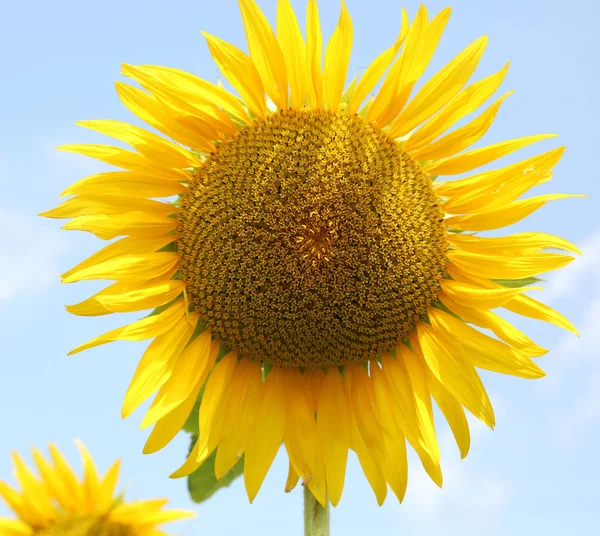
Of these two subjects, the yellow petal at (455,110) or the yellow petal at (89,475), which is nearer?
the yellow petal at (455,110)

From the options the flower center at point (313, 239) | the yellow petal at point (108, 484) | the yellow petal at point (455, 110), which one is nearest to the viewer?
the flower center at point (313, 239)

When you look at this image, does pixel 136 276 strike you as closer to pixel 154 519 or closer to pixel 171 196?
pixel 171 196

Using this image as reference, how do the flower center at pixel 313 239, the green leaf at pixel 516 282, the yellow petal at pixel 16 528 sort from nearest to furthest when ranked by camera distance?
the flower center at pixel 313 239 < the green leaf at pixel 516 282 < the yellow petal at pixel 16 528

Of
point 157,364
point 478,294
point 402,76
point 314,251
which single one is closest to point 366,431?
point 478,294

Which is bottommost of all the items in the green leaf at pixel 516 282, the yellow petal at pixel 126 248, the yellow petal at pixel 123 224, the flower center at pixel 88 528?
the flower center at pixel 88 528

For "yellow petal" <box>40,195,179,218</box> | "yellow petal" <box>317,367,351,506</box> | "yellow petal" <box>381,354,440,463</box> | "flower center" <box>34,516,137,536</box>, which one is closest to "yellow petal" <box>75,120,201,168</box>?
"yellow petal" <box>40,195,179,218</box>

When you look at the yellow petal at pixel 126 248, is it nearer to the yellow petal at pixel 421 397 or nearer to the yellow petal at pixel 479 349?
the yellow petal at pixel 421 397

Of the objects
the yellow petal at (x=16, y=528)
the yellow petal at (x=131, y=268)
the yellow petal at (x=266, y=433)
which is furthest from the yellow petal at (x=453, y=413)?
the yellow petal at (x=16, y=528)

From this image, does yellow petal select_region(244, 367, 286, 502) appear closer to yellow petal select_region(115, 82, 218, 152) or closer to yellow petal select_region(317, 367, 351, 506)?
yellow petal select_region(317, 367, 351, 506)

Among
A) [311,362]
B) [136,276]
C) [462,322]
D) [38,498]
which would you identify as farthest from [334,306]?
[38,498]
